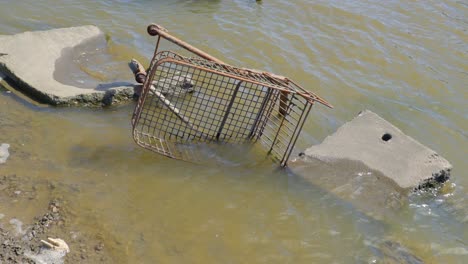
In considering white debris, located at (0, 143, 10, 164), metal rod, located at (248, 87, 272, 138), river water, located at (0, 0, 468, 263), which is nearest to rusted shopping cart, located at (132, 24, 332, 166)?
metal rod, located at (248, 87, 272, 138)

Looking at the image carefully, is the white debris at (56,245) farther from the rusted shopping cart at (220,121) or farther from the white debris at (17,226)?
the rusted shopping cart at (220,121)

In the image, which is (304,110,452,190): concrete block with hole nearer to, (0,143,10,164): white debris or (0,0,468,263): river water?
(0,0,468,263): river water

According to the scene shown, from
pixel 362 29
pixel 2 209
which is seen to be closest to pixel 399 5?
pixel 362 29

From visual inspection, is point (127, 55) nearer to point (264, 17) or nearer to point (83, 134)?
point (83, 134)

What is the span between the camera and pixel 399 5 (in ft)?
30.4

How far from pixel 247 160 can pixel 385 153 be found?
141 centimetres

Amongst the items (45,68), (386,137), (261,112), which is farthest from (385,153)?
(45,68)

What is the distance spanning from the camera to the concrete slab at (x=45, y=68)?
5438 mm

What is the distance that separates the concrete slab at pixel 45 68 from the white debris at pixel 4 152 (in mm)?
893

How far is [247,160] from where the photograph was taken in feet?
16.6

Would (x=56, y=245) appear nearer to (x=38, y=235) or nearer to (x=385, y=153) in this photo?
(x=38, y=235)

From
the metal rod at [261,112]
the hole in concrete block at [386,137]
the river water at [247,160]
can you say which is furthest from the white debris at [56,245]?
the hole in concrete block at [386,137]

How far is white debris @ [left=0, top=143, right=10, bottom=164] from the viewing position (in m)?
4.43

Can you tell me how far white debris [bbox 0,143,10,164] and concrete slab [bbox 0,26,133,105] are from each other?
0.89 metres
